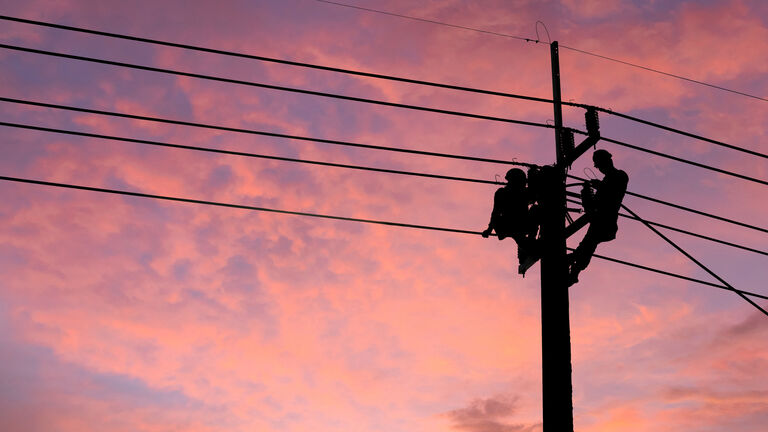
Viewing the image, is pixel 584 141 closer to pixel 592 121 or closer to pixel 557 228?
pixel 592 121

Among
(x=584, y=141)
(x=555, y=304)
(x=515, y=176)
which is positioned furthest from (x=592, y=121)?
(x=555, y=304)

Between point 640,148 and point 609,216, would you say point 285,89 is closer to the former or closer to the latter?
point 609,216

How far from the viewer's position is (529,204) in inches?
454

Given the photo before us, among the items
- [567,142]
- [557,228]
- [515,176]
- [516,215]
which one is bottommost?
[557,228]

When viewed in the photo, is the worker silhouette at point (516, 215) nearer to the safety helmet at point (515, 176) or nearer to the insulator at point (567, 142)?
the safety helmet at point (515, 176)

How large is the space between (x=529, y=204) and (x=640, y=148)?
9.79ft

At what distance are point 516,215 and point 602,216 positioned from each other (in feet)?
3.91

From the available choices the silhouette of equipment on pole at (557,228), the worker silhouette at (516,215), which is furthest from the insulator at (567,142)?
the worker silhouette at (516,215)

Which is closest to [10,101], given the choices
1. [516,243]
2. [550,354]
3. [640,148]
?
[516,243]

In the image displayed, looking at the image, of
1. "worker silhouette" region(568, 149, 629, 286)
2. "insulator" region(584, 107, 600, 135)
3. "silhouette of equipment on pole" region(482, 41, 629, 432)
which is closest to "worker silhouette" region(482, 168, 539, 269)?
"silhouette of equipment on pole" region(482, 41, 629, 432)

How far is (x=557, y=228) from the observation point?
36.0 feet

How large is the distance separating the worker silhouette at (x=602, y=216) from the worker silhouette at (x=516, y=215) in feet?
2.08

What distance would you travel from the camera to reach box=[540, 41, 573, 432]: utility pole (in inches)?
388

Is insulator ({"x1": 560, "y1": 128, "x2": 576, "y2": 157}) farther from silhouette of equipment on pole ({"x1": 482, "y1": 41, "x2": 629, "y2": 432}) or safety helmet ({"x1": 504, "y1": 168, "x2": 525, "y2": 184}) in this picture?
safety helmet ({"x1": 504, "y1": 168, "x2": 525, "y2": 184})
